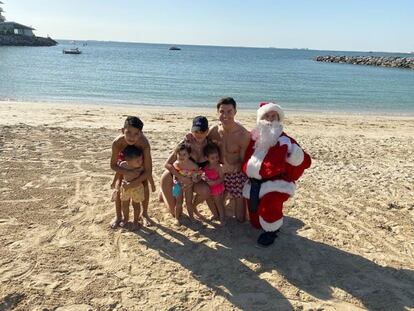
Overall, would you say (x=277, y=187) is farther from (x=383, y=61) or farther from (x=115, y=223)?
(x=383, y=61)

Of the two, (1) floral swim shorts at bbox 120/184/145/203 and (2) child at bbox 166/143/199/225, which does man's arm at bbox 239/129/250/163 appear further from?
(1) floral swim shorts at bbox 120/184/145/203

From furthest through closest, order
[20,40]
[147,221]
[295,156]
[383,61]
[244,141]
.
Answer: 1. [20,40]
2. [383,61]
3. [147,221]
4. [244,141]
5. [295,156]

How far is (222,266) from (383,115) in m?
16.4

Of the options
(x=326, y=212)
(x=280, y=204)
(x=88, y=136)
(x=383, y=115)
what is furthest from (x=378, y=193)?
(x=383, y=115)

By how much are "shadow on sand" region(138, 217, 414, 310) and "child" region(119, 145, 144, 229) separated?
0.27 metres

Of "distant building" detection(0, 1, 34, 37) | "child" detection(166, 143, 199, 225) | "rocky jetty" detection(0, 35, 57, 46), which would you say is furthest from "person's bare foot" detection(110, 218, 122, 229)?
"distant building" detection(0, 1, 34, 37)

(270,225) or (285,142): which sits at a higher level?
(285,142)

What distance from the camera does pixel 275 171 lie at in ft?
13.4

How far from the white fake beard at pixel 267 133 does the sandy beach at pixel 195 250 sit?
3.39ft

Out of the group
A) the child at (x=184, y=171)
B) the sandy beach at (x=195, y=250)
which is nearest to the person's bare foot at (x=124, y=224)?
the sandy beach at (x=195, y=250)

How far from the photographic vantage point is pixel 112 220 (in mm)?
4633

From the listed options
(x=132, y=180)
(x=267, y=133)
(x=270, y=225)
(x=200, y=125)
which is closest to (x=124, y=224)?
(x=132, y=180)

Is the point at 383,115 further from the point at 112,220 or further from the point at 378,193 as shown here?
the point at 112,220

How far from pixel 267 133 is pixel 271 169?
0.38 m
